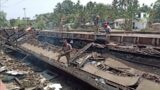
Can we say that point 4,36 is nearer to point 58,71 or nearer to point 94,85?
point 58,71

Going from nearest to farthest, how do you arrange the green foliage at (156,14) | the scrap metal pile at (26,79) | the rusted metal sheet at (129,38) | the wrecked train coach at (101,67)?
the wrecked train coach at (101,67) → the rusted metal sheet at (129,38) → the scrap metal pile at (26,79) → the green foliage at (156,14)

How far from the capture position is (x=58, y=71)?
17.6 meters

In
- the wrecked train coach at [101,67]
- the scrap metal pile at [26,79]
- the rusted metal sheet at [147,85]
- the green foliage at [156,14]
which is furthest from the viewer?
the green foliage at [156,14]

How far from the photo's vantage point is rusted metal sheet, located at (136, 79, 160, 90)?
968cm

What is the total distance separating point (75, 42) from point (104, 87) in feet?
34.1

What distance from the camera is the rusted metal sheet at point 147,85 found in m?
9.68

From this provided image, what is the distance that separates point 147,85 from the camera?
10062mm

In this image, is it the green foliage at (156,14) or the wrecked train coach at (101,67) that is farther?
the green foliage at (156,14)

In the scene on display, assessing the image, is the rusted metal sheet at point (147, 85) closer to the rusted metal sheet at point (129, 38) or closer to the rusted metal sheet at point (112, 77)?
the rusted metal sheet at point (112, 77)

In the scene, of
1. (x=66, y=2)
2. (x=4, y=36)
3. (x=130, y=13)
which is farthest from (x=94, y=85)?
(x=66, y=2)

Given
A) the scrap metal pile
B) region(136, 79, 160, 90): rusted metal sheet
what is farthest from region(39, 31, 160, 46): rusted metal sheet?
the scrap metal pile

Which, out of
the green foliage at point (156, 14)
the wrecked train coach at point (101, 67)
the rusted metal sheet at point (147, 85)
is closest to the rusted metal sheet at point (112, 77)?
the wrecked train coach at point (101, 67)

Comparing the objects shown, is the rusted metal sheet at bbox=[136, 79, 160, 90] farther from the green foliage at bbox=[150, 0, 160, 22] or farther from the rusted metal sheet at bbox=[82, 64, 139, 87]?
the green foliage at bbox=[150, 0, 160, 22]

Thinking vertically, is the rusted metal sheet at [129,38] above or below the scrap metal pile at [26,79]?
above
